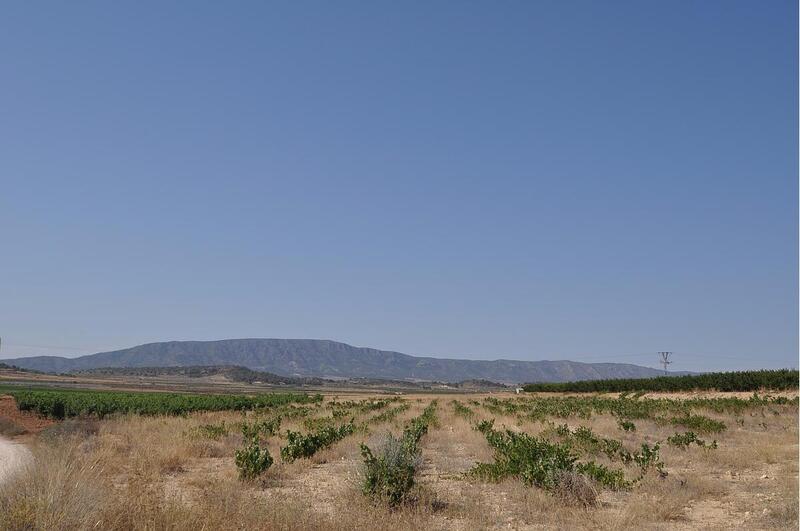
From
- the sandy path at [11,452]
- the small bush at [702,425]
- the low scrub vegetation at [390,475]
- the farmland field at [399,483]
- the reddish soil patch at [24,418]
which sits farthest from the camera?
the reddish soil patch at [24,418]

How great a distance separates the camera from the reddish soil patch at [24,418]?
31.2 meters

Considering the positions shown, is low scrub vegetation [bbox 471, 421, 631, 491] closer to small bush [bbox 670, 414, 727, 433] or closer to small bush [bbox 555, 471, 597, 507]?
small bush [bbox 555, 471, 597, 507]

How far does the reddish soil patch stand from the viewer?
102 ft

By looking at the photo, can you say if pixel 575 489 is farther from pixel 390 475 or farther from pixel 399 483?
pixel 390 475

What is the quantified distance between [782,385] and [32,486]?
63639mm

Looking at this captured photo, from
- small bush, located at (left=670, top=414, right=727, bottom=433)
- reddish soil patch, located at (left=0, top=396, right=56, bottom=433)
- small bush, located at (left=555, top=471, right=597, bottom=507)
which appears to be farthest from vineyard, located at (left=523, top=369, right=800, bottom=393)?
reddish soil patch, located at (left=0, top=396, right=56, bottom=433)

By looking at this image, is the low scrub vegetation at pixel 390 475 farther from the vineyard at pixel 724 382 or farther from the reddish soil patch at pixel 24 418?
the vineyard at pixel 724 382

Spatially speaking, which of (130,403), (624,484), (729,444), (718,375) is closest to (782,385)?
(718,375)

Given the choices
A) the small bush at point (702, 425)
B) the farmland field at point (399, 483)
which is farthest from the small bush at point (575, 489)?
the small bush at point (702, 425)

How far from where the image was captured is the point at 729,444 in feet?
75.6

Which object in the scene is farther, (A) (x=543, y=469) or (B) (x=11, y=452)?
(B) (x=11, y=452)

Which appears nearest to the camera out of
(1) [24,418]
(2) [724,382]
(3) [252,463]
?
(3) [252,463]

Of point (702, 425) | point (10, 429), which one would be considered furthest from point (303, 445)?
point (702, 425)

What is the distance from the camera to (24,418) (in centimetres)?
3597
